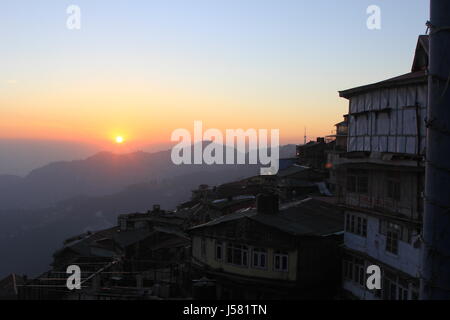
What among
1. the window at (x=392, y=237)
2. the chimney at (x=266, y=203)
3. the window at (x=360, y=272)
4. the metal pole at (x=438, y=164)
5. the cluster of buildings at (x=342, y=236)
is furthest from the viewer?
the chimney at (x=266, y=203)

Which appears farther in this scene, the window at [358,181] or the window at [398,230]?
the window at [358,181]

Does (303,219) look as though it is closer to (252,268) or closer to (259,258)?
(259,258)

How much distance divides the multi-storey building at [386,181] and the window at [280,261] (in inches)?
120

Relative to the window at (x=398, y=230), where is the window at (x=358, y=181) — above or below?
above

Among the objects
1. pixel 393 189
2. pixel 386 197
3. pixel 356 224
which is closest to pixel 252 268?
pixel 356 224

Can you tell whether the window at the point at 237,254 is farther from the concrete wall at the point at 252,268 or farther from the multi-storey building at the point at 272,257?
the concrete wall at the point at 252,268

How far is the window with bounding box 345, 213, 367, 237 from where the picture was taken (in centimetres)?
2121

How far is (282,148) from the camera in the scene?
175 m

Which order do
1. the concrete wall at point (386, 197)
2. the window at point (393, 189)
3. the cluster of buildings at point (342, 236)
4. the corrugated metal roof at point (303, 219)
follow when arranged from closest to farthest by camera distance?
the concrete wall at point (386, 197), the cluster of buildings at point (342, 236), the window at point (393, 189), the corrugated metal roof at point (303, 219)

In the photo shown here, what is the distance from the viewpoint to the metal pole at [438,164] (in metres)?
3.74

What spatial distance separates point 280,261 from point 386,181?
7.71 m

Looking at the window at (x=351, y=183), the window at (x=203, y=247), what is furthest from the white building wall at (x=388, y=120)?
the window at (x=203, y=247)

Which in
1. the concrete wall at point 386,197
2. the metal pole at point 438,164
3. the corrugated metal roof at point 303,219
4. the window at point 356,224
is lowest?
the corrugated metal roof at point 303,219
